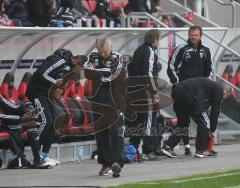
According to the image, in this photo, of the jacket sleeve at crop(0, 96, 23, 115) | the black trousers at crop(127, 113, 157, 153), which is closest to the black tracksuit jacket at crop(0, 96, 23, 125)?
the jacket sleeve at crop(0, 96, 23, 115)

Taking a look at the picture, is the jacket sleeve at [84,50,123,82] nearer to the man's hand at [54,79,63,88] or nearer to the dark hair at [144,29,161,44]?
the man's hand at [54,79,63,88]

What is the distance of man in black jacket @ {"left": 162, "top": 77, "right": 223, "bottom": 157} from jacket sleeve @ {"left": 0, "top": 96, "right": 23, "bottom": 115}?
2754 millimetres

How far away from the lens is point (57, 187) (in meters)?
Answer: 13.6

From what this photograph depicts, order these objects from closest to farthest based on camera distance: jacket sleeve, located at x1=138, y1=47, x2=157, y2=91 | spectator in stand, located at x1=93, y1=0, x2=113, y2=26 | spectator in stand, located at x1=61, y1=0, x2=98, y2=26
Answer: jacket sleeve, located at x1=138, y1=47, x2=157, y2=91 < spectator in stand, located at x1=61, y1=0, x2=98, y2=26 < spectator in stand, located at x1=93, y1=0, x2=113, y2=26

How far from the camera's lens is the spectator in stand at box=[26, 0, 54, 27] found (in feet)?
64.5

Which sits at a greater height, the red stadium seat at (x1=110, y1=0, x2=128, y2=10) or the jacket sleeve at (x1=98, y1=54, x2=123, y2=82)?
the red stadium seat at (x1=110, y1=0, x2=128, y2=10)

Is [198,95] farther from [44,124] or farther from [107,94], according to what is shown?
[107,94]

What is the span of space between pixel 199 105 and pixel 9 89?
3.26 metres

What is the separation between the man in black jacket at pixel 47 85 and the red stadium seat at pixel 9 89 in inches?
15.2

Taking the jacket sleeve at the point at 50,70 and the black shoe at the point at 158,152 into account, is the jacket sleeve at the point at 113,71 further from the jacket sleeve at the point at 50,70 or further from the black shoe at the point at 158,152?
the black shoe at the point at 158,152

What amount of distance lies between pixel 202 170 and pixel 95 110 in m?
1.91

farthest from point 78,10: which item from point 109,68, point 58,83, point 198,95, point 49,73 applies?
point 109,68

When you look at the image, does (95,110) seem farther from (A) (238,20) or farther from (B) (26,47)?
(A) (238,20)

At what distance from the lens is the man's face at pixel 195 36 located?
17391 mm
